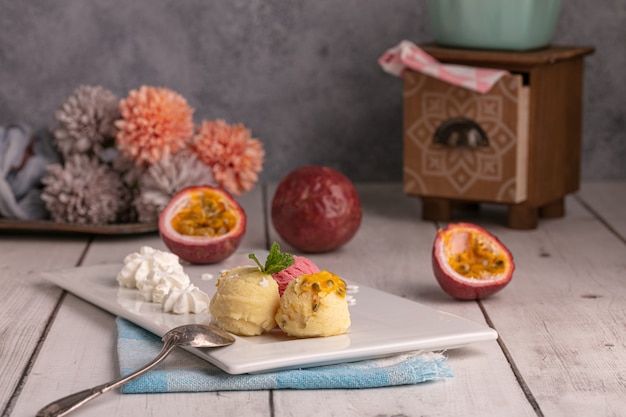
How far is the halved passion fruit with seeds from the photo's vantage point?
4.44 ft

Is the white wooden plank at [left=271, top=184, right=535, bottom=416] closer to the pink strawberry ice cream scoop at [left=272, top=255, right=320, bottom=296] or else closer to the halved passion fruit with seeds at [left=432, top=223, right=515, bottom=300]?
the halved passion fruit with seeds at [left=432, top=223, right=515, bottom=300]

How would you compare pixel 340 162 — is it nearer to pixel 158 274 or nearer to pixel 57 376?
pixel 158 274

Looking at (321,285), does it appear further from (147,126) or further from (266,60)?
(266,60)

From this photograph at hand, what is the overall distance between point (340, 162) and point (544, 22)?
59 cm

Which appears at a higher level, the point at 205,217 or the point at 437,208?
the point at 205,217

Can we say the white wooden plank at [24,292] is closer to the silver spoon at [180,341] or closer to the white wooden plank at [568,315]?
the silver spoon at [180,341]

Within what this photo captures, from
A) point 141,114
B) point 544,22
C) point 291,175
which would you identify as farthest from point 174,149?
point 544,22

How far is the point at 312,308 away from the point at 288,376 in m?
0.08

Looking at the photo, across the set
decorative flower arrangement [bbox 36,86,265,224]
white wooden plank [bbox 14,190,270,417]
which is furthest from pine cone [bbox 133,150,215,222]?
white wooden plank [bbox 14,190,270,417]

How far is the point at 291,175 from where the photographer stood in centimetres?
162

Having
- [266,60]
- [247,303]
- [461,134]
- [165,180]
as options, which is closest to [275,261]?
[247,303]

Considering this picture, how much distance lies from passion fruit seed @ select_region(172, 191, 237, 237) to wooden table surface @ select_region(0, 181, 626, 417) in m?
0.16

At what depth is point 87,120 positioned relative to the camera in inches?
69.6

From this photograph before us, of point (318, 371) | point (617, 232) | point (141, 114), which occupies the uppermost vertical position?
point (141, 114)
